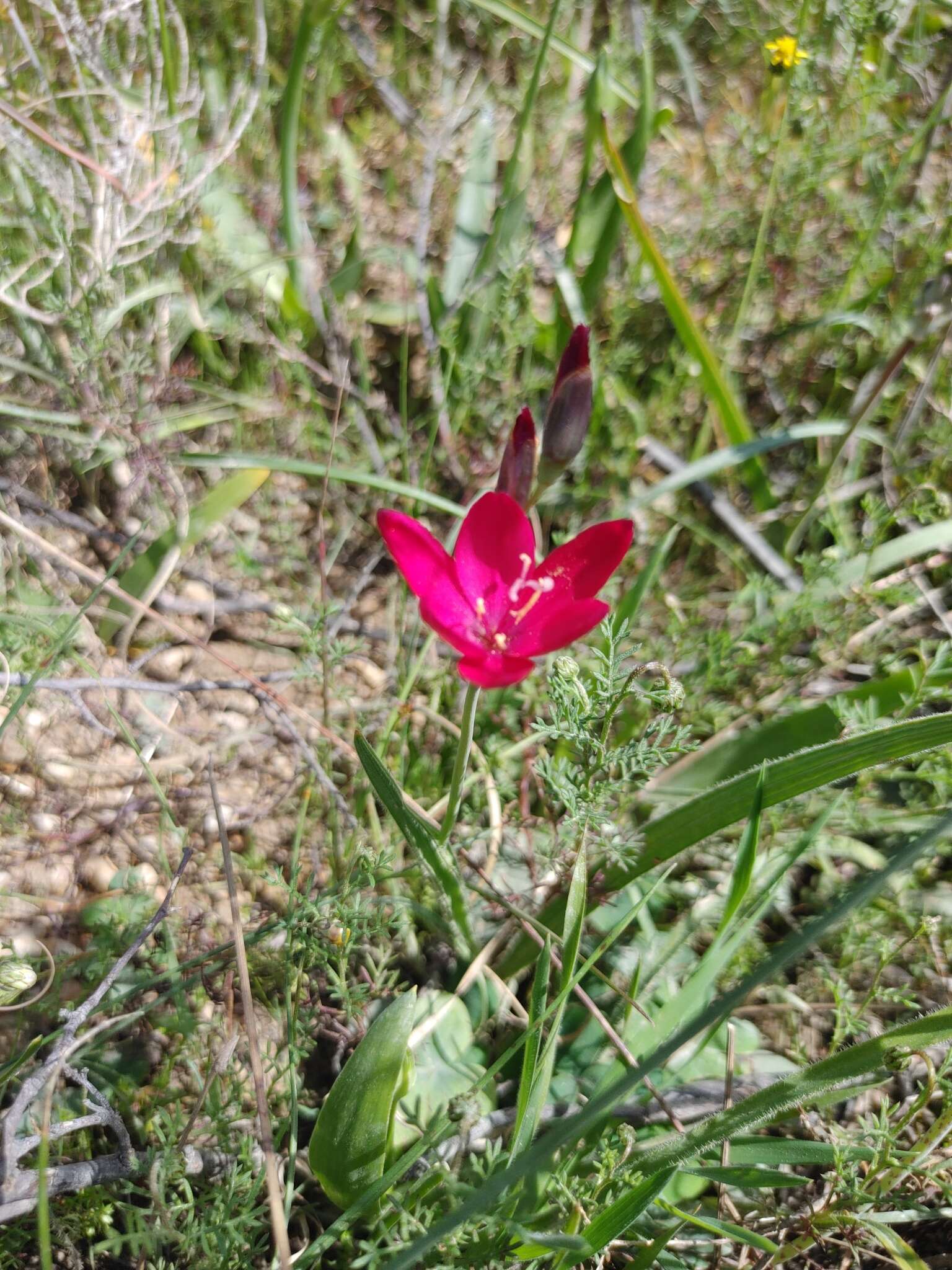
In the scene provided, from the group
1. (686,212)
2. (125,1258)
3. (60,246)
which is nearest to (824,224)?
(686,212)

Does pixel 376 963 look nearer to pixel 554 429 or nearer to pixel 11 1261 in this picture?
pixel 11 1261

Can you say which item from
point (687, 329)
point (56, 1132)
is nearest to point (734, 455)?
point (687, 329)

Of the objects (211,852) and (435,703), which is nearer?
(211,852)

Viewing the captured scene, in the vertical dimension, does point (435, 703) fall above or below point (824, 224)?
below

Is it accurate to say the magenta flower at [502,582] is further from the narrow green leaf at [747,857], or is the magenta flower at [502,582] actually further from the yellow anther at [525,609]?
the narrow green leaf at [747,857]

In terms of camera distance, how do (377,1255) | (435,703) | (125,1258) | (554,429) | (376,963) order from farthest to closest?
(435,703) < (376,963) < (554,429) < (125,1258) < (377,1255)

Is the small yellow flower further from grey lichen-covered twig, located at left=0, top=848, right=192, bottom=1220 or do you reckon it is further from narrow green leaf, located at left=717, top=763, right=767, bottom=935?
grey lichen-covered twig, located at left=0, top=848, right=192, bottom=1220
